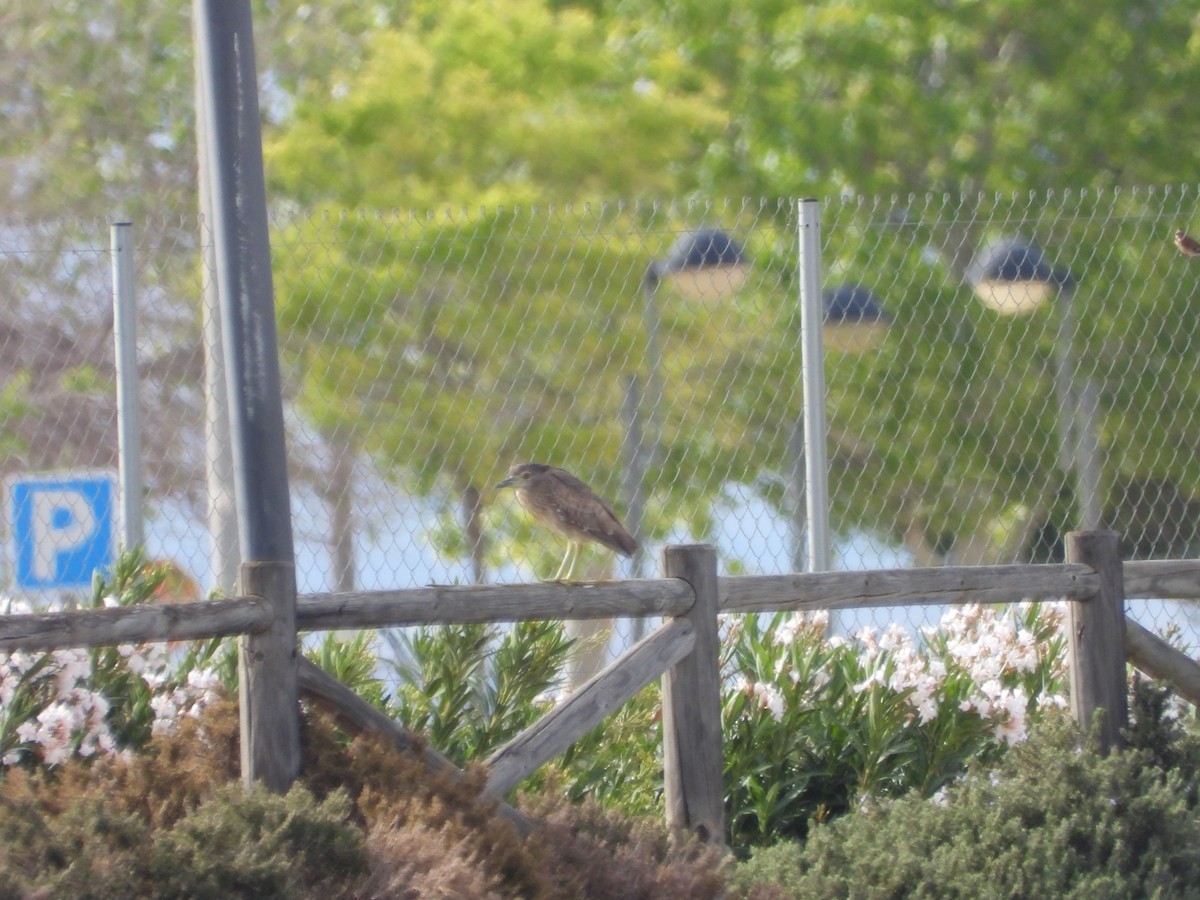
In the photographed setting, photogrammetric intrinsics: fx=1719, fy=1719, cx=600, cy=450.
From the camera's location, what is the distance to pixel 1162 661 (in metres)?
5.71

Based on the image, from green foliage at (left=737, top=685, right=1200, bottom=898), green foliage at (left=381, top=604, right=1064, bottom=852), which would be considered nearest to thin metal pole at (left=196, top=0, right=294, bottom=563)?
green foliage at (left=381, top=604, right=1064, bottom=852)

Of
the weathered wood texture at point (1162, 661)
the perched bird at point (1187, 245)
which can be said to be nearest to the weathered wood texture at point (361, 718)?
the weathered wood texture at point (1162, 661)

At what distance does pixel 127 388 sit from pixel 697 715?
88.7 inches

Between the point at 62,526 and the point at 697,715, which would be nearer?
the point at 697,715

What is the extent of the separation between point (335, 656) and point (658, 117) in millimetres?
10604

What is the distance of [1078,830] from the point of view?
15.9 feet

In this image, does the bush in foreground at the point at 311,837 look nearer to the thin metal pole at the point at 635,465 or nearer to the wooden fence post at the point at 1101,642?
the wooden fence post at the point at 1101,642

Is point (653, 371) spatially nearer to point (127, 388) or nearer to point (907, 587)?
point (907, 587)

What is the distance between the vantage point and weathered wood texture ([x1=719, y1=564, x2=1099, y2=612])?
16.7ft

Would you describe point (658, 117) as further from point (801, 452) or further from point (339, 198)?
point (801, 452)

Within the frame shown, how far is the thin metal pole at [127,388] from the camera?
5711 mm

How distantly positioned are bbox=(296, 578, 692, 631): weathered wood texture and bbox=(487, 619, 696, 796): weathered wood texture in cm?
9

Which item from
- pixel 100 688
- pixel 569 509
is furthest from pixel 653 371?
pixel 100 688

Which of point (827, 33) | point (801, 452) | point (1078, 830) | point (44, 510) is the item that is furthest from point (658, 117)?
point (1078, 830)
